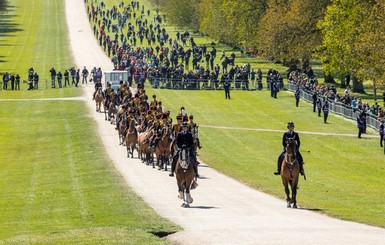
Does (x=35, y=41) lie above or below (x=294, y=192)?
above

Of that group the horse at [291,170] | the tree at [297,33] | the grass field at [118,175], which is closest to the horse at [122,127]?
the grass field at [118,175]

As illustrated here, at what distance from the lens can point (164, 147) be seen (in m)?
45.3

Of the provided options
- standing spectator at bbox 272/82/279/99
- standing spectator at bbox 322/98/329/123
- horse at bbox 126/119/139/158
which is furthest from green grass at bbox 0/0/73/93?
horse at bbox 126/119/139/158

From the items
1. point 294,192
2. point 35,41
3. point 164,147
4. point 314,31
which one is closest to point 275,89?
point 314,31

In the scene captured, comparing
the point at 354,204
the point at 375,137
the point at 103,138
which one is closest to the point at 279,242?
the point at 354,204

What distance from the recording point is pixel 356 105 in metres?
74.5

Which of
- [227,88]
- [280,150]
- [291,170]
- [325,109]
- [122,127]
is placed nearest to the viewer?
[291,170]

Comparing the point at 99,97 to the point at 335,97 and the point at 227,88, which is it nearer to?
the point at 227,88

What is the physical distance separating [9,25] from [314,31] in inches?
3404

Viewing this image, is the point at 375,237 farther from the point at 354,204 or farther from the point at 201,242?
the point at 354,204

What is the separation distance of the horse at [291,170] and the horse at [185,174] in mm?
2903

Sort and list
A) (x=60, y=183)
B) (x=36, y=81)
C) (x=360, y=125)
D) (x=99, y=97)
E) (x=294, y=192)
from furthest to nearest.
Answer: (x=36, y=81) < (x=99, y=97) < (x=360, y=125) < (x=60, y=183) < (x=294, y=192)

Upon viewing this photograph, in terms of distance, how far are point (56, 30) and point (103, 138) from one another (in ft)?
339

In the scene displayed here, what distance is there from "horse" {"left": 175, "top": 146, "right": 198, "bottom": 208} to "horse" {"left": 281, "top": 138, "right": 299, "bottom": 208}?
2903 millimetres
